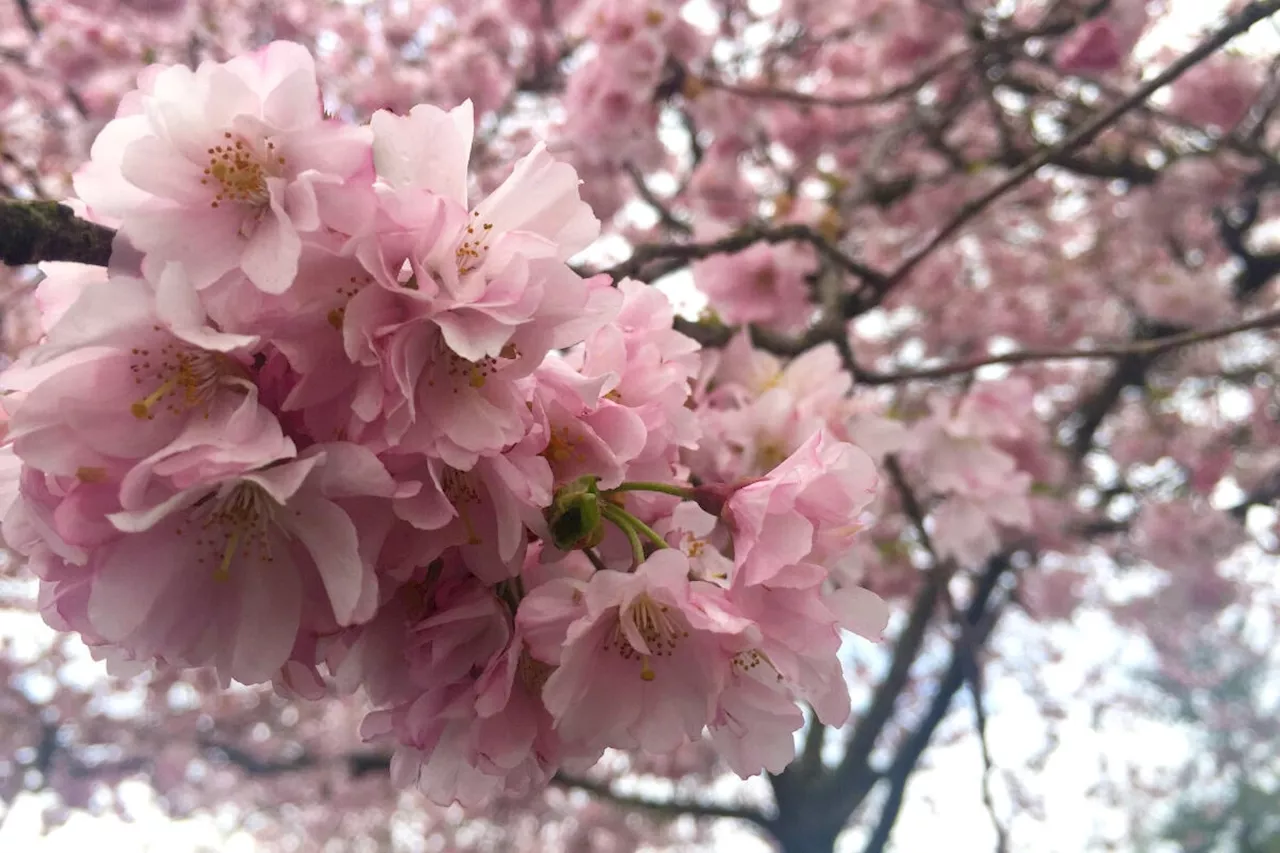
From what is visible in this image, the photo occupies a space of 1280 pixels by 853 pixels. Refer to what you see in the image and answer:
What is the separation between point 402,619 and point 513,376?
0.21 meters

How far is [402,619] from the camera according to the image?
0.64m

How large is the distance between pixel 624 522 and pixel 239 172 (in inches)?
15.3

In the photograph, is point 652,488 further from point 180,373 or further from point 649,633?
point 180,373

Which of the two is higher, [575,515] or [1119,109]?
[1119,109]

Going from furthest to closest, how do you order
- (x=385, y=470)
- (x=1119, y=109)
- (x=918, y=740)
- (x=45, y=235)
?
(x=918, y=740) < (x=1119, y=109) < (x=45, y=235) < (x=385, y=470)

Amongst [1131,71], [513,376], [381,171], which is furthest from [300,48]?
→ [1131,71]

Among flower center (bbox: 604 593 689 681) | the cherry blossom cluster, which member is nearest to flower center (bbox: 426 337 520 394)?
the cherry blossom cluster

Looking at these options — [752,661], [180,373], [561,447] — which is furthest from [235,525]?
[752,661]

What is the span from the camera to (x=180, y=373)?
0.56 meters

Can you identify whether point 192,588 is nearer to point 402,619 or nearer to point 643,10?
point 402,619

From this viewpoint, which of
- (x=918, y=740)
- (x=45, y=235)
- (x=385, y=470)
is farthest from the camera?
(x=918, y=740)

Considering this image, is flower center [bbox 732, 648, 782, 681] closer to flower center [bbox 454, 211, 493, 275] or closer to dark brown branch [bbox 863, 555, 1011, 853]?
flower center [bbox 454, 211, 493, 275]

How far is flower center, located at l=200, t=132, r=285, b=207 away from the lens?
58 cm

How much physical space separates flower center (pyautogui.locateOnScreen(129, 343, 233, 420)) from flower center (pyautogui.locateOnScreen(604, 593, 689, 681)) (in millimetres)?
337
